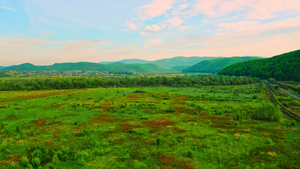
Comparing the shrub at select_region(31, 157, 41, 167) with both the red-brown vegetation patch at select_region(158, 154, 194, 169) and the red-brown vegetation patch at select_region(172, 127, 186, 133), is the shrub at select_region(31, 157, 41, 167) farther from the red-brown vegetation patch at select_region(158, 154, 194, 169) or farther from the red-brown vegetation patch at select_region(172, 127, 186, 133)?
the red-brown vegetation patch at select_region(172, 127, 186, 133)

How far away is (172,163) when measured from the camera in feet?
63.6

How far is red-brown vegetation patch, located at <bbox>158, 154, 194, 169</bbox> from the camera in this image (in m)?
18.8

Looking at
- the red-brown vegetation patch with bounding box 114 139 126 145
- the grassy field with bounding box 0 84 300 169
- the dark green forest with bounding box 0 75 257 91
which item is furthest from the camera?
the dark green forest with bounding box 0 75 257 91

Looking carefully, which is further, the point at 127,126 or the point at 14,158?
the point at 127,126

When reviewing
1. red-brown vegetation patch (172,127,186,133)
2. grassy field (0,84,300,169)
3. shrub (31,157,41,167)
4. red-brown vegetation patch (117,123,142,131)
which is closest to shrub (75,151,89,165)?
grassy field (0,84,300,169)

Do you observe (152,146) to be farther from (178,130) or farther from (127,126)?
(127,126)

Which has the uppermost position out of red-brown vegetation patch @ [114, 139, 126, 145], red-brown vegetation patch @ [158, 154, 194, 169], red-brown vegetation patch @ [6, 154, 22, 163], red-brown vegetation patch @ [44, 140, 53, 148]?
red-brown vegetation patch @ [6, 154, 22, 163]

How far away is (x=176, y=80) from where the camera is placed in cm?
17800

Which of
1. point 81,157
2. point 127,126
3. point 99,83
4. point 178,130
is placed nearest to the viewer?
point 81,157

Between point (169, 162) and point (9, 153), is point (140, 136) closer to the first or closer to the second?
point (169, 162)

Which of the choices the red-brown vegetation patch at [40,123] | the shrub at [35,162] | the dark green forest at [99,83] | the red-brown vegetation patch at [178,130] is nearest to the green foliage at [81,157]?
the shrub at [35,162]

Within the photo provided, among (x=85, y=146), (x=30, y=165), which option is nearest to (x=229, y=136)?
(x=85, y=146)

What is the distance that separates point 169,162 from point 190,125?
696 inches

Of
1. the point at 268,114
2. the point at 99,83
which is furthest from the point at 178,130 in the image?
the point at 99,83
